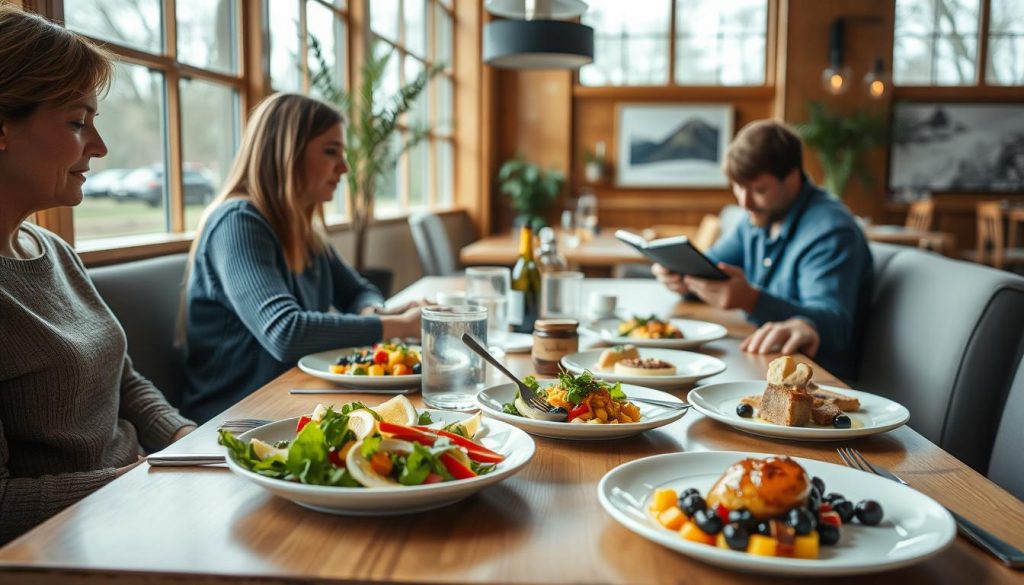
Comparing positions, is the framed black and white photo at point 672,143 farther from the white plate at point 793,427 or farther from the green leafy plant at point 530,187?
the white plate at point 793,427

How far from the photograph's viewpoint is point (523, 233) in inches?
83.9

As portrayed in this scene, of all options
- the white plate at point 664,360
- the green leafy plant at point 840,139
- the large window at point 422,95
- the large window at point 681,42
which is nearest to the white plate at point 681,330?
the white plate at point 664,360

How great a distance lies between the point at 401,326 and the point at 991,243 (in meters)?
7.89

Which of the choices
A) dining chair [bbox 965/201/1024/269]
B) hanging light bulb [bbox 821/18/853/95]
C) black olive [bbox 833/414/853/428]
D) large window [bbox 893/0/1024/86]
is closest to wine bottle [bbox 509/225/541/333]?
black olive [bbox 833/414/853/428]

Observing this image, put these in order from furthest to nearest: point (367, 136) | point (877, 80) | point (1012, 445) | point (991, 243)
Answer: point (991, 243)
point (877, 80)
point (367, 136)
point (1012, 445)

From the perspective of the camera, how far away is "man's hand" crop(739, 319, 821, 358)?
183cm

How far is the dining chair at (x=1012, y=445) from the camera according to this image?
142cm

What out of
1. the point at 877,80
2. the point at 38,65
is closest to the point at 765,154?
the point at 38,65

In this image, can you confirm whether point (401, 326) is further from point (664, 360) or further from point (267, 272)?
point (664, 360)

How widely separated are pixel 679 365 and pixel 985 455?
640mm

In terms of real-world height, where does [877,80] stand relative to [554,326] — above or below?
above

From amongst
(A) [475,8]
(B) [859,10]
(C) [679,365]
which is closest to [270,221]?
(C) [679,365]

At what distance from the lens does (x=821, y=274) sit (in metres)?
2.30

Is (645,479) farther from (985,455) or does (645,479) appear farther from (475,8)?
(475,8)
